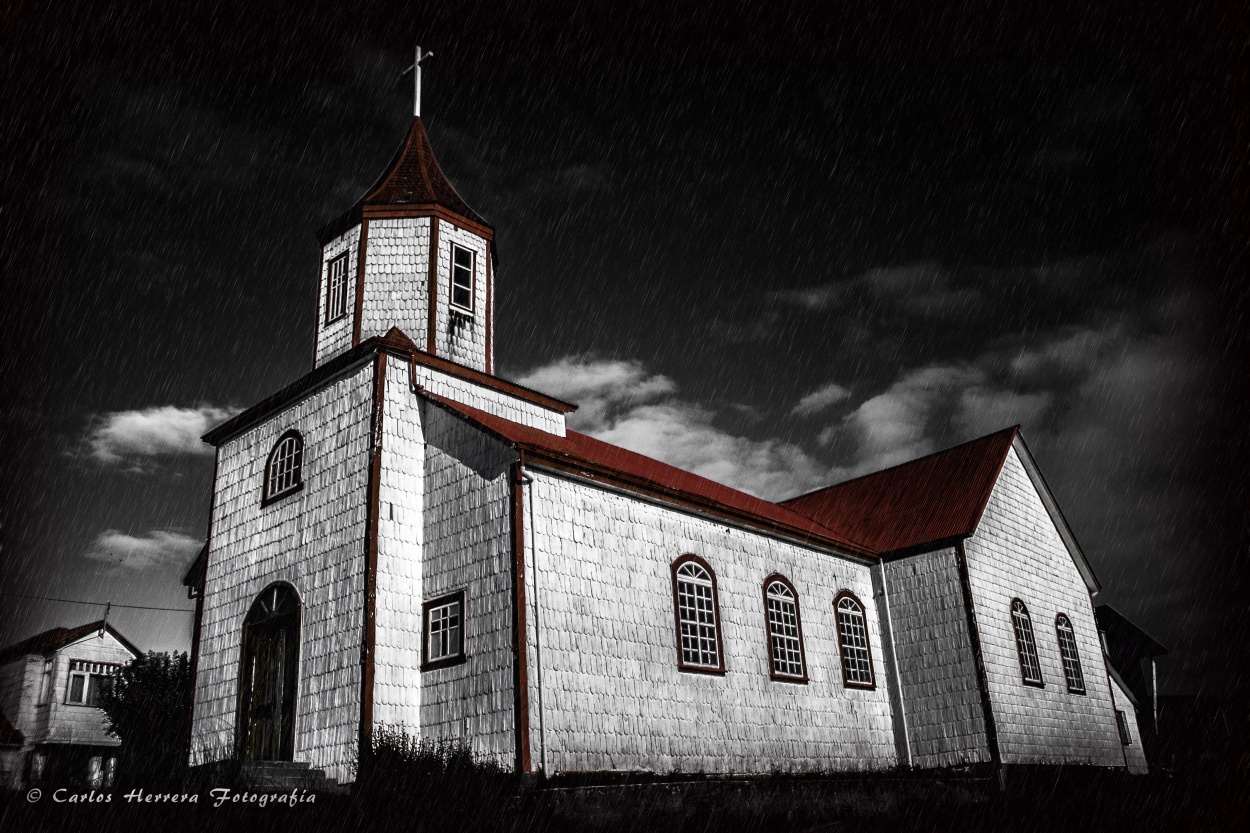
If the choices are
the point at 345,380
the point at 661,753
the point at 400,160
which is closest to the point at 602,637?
the point at 661,753

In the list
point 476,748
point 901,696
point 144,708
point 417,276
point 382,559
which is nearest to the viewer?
point 476,748

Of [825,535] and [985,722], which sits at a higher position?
[825,535]

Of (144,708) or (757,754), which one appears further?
(144,708)

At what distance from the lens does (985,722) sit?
68.2 ft

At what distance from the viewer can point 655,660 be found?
54.2 feet

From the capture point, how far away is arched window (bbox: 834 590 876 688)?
21.4 meters

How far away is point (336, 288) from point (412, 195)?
8.40 feet

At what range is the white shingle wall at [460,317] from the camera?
18.6m

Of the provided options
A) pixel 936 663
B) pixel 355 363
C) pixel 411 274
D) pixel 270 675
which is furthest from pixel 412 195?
pixel 936 663

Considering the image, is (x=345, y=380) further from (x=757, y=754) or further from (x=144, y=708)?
(x=144, y=708)

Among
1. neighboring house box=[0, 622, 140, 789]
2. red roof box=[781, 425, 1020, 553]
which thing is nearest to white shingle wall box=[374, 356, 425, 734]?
red roof box=[781, 425, 1020, 553]

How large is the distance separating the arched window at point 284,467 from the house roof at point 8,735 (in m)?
22.0

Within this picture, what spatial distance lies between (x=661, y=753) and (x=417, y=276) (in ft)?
33.7

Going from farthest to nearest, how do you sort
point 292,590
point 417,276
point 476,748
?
1. point 417,276
2. point 292,590
3. point 476,748
